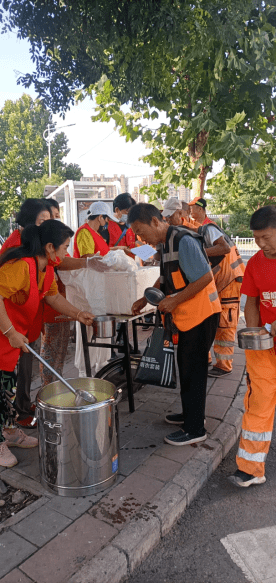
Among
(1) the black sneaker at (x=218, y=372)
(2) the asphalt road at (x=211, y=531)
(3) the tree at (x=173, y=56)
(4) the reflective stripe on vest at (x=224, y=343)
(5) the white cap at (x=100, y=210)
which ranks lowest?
(2) the asphalt road at (x=211, y=531)

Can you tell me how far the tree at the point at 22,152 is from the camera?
33.6m

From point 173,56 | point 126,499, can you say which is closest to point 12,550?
point 126,499

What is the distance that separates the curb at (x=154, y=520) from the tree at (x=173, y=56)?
4002 millimetres

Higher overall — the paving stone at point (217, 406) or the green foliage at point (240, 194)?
the green foliage at point (240, 194)

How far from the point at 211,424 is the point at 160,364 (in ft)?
2.66

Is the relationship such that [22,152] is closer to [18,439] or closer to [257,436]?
[18,439]

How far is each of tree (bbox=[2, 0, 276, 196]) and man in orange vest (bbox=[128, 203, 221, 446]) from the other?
2635 mm

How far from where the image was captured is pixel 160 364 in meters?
3.29

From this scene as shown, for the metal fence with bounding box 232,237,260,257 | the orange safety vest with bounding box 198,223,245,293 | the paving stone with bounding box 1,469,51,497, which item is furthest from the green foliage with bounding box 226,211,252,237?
the paving stone with bounding box 1,469,51,497

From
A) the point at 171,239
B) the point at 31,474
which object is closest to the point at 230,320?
the point at 171,239

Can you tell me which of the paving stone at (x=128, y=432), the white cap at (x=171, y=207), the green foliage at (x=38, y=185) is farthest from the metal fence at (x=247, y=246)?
the paving stone at (x=128, y=432)

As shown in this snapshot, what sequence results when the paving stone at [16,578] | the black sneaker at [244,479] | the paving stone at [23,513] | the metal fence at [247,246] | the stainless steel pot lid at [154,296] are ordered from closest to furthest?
the paving stone at [16,578], the paving stone at [23,513], the black sneaker at [244,479], the stainless steel pot lid at [154,296], the metal fence at [247,246]

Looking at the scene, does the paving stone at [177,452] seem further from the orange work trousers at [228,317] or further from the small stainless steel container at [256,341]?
the orange work trousers at [228,317]

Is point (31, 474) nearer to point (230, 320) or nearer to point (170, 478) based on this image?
point (170, 478)
